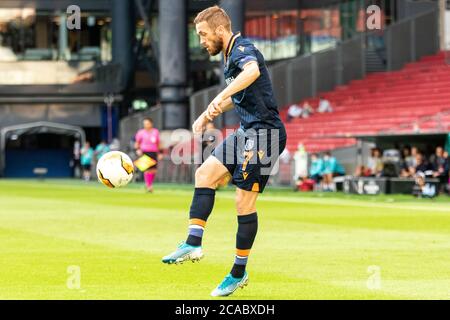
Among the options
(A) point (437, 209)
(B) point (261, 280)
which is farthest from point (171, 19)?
(B) point (261, 280)

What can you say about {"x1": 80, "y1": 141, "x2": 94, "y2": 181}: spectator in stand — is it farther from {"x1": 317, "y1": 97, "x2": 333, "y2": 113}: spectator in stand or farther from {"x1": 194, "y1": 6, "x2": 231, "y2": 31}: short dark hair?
{"x1": 194, "y1": 6, "x2": 231, "y2": 31}: short dark hair

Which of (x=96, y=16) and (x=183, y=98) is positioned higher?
(x=96, y=16)

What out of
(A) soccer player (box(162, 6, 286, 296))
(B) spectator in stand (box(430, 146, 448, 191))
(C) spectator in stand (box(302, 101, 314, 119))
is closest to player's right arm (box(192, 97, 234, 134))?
(A) soccer player (box(162, 6, 286, 296))

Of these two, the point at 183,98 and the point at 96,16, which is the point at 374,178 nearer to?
the point at 183,98

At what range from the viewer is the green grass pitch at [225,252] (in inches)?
472

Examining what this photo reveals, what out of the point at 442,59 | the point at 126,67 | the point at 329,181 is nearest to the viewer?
the point at 329,181

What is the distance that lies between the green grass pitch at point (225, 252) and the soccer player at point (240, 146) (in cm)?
45

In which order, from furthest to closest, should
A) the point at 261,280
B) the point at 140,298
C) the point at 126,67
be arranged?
the point at 126,67 < the point at 261,280 < the point at 140,298

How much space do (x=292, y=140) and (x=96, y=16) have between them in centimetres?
2480

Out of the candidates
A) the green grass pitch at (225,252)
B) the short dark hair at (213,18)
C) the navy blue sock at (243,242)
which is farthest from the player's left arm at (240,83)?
the green grass pitch at (225,252)

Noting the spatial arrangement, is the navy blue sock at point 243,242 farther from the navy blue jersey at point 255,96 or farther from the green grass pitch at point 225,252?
the navy blue jersey at point 255,96

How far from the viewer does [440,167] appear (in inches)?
1433

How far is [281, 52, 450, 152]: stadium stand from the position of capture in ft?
150
